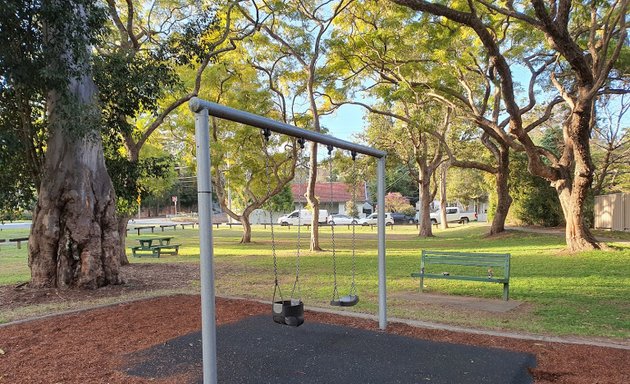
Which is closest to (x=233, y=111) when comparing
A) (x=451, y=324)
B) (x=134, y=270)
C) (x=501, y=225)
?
(x=451, y=324)

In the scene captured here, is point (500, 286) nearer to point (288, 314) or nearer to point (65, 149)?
point (288, 314)

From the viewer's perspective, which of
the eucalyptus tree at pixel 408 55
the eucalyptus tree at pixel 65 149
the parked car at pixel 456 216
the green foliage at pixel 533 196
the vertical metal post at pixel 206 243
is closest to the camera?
the vertical metal post at pixel 206 243

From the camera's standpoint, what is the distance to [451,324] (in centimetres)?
584

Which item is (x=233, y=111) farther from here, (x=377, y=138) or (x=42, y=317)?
(x=377, y=138)

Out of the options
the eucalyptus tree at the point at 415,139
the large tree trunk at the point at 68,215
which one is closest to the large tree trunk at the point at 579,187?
the eucalyptus tree at the point at 415,139

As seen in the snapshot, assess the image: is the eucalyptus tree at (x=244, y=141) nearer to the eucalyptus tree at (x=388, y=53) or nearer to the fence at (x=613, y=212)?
the eucalyptus tree at (x=388, y=53)

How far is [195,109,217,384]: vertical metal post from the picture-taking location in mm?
3289

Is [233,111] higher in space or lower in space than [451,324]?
higher

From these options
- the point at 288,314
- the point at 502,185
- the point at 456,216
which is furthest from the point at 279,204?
the point at 456,216

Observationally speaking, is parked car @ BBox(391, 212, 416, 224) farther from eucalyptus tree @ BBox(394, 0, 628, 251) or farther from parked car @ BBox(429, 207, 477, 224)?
eucalyptus tree @ BBox(394, 0, 628, 251)

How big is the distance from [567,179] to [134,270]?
525 inches

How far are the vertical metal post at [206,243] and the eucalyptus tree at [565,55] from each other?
727cm

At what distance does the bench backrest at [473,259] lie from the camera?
7.35 meters

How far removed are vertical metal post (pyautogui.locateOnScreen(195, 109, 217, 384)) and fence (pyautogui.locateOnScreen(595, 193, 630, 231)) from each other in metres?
24.6
